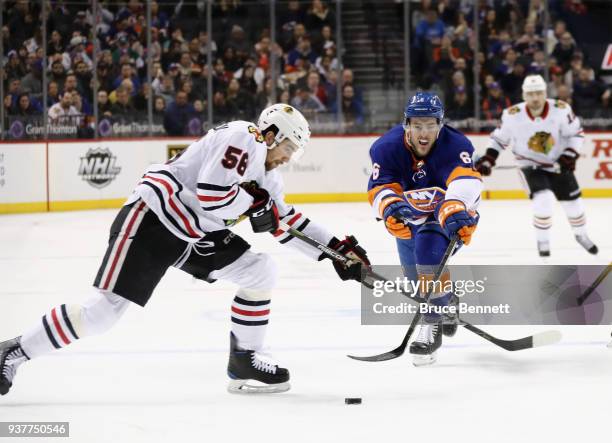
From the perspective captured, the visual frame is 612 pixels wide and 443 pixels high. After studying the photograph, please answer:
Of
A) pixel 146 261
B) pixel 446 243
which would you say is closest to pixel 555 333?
pixel 446 243

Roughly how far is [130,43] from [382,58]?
2.60 m

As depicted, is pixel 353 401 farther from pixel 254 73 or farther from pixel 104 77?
pixel 254 73

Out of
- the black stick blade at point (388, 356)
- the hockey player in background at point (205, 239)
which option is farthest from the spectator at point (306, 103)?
the hockey player in background at point (205, 239)

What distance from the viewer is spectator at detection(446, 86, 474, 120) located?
10.7 meters

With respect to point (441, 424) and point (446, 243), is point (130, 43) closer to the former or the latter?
point (446, 243)

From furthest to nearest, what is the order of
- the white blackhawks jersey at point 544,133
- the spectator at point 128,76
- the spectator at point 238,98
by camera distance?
the spectator at point 238,98, the spectator at point 128,76, the white blackhawks jersey at point 544,133

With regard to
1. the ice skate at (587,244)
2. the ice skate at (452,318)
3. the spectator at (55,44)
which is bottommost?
the ice skate at (587,244)

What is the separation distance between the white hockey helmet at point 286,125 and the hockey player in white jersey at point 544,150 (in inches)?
131

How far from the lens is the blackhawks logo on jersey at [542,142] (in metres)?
6.52

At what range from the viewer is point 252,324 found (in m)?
3.44

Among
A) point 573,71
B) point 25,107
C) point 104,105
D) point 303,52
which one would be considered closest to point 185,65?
point 104,105

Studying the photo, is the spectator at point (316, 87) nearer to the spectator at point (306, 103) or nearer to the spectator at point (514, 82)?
the spectator at point (306, 103)

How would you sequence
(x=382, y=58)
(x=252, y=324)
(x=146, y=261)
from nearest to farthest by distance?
(x=146, y=261) < (x=252, y=324) < (x=382, y=58)

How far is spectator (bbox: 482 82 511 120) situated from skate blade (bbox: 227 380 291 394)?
7.78 metres
